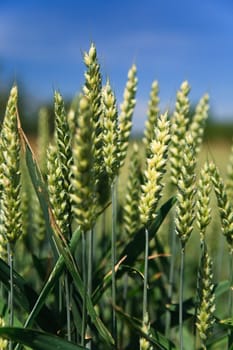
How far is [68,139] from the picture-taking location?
110 cm

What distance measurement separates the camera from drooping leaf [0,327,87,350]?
0.95 metres

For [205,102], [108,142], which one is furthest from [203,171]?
[205,102]

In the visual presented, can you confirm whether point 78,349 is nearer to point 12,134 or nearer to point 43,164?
point 12,134

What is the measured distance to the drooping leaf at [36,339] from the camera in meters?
0.95

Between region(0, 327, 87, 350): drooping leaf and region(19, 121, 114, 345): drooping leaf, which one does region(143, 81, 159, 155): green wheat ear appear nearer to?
region(19, 121, 114, 345): drooping leaf

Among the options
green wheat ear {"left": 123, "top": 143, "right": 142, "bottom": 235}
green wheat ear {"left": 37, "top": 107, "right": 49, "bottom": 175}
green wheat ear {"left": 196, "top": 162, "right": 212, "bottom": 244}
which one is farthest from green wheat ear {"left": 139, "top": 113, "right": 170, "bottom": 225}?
green wheat ear {"left": 37, "top": 107, "right": 49, "bottom": 175}

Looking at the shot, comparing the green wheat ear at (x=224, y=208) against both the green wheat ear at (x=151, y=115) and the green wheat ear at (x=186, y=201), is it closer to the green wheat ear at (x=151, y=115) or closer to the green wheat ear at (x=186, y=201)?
the green wheat ear at (x=186, y=201)

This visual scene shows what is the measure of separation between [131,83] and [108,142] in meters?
0.44

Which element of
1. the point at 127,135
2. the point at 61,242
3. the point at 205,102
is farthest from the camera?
the point at 205,102

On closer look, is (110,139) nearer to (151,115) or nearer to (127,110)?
(127,110)

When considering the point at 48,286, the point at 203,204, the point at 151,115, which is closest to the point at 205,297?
the point at 203,204

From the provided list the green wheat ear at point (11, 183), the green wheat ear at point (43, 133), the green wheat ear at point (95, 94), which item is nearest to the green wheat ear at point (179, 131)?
the green wheat ear at point (95, 94)

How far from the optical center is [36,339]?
3.17 ft

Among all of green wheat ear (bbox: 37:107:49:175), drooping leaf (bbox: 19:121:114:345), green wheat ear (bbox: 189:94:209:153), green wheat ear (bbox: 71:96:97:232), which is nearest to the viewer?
green wheat ear (bbox: 71:96:97:232)
